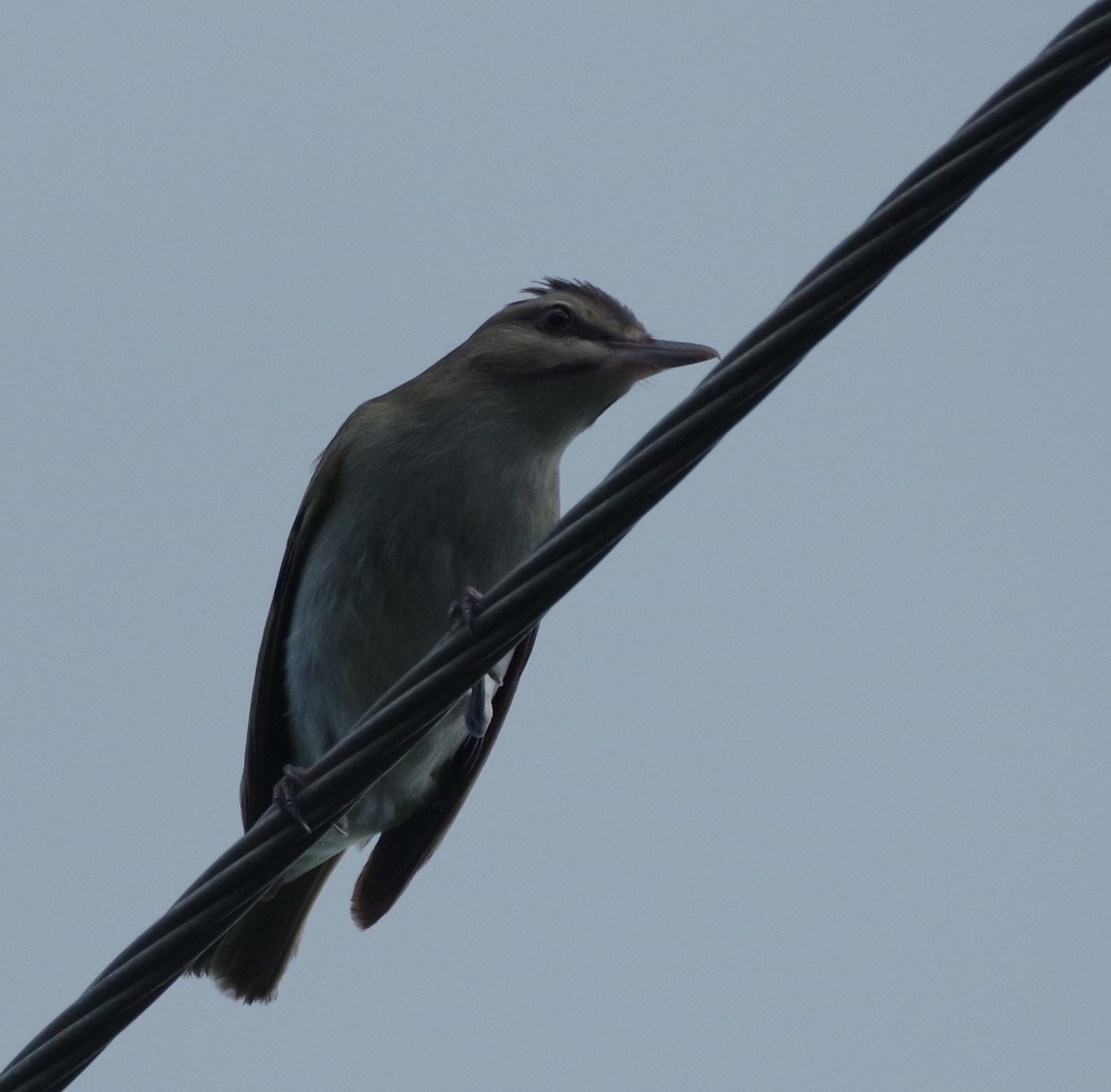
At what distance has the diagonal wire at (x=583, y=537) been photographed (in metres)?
2.78

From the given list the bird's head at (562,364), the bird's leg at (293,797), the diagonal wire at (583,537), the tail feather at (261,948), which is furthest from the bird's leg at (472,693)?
the tail feather at (261,948)

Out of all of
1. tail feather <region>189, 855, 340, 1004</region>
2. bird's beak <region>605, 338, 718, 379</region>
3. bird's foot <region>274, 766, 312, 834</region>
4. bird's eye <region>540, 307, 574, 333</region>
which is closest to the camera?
bird's foot <region>274, 766, 312, 834</region>

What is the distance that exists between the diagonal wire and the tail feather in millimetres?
3138

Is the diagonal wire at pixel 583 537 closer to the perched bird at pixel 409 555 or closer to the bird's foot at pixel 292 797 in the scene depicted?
the bird's foot at pixel 292 797

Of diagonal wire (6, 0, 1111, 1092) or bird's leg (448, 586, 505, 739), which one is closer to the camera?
diagonal wire (6, 0, 1111, 1092)

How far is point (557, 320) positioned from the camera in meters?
6.88

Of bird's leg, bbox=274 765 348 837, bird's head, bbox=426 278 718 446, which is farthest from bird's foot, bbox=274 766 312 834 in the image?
bird's head, bbox=426 278 718 446

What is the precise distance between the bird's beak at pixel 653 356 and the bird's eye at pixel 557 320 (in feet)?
0.95

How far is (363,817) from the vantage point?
6641 millimetres

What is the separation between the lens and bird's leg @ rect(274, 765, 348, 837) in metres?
3.52

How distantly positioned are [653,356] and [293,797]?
3143 millimetres

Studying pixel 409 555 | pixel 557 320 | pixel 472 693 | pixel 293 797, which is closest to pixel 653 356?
pixel 557 320

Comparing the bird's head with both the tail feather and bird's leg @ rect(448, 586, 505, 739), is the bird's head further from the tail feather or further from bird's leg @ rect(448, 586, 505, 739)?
the tail feather

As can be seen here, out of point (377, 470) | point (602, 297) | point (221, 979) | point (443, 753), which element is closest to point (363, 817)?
point (443, 753)
